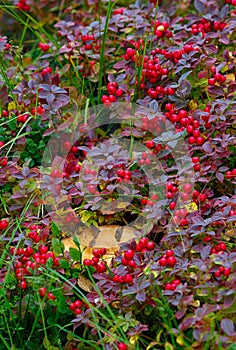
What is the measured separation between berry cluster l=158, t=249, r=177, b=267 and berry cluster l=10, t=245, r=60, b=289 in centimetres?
35

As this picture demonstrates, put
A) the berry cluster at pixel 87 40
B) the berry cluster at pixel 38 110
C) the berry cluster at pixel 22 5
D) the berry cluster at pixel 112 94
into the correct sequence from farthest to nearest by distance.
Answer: the berry cluster at pixel 22 5, the berry cluster at pixel 87 40, the berry cluster at pixel 38 110, the berry cluster at pixel 112 94

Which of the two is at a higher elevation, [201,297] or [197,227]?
[197,227]

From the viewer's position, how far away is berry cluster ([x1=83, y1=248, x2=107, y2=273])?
2.07 meters

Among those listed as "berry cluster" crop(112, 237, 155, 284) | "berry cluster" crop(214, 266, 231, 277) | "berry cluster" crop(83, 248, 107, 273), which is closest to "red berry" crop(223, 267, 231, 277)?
"berry cluster" crop(214, 266, 231, 277)

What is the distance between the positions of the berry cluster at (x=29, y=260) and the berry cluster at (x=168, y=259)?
0.35 meters

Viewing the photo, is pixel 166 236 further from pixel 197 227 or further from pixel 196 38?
pixel 196 38

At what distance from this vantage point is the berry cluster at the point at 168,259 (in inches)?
77.4

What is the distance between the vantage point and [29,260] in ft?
7.00

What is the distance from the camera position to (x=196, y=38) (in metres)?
2.62

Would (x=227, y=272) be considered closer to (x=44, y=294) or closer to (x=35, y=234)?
(x=44, y=294)

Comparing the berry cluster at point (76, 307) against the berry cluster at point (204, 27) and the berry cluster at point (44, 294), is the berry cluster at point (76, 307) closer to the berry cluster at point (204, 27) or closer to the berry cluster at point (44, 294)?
the berry cluster at point (44, 294)

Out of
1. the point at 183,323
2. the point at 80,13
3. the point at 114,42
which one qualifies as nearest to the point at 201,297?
the point at 183,323

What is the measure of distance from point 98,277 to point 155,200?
372 millimetres

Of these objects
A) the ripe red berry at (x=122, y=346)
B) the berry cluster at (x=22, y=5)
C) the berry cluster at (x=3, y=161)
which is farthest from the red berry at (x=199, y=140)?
the berry cluster at (x=22, y=5)
